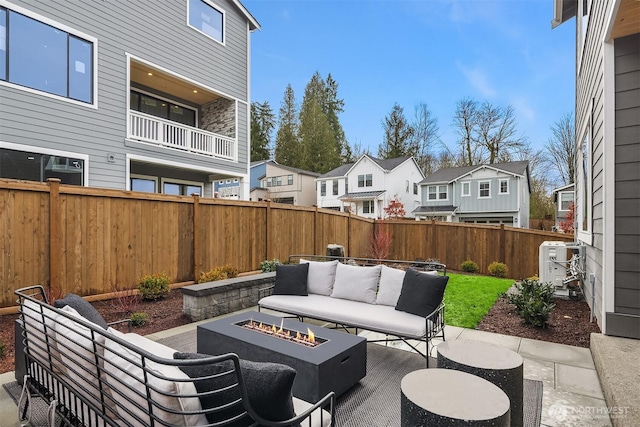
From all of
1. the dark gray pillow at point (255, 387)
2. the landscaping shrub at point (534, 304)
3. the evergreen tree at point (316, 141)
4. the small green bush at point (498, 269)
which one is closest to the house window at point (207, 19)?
the landscaping shrub at point (534, 304)

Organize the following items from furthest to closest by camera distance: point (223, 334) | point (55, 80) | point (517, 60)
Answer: point (517, 60), point (55, 80), point (223, 334)

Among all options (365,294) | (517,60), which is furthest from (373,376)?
(517,60)

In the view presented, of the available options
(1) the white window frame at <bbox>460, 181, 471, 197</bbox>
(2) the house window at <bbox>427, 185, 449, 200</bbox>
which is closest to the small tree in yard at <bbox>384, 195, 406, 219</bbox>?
(2) the house window at <bbox>427, 185, 449, 200</bbox>

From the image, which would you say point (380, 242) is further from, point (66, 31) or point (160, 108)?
point (66, 31)

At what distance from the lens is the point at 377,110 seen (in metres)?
33.9

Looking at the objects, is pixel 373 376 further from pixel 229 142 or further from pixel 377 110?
pixel 377 110

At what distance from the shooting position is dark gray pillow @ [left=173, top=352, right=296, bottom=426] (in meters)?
1.50

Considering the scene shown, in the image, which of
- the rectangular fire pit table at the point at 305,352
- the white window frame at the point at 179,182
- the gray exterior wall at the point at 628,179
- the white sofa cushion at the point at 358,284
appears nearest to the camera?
the rectangular fire pit table at the point at 305,352

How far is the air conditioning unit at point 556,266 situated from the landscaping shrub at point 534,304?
1198 millimetres

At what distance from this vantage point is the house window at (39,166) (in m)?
6.83

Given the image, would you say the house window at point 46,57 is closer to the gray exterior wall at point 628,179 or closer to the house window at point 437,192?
the gray exterior wall at point 628,179

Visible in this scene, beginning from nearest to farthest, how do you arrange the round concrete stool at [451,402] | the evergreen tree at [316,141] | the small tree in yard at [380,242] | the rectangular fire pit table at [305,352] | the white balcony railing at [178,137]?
1. the round concrete stool at [451,402]
2. the rectangular fire pit table at [305,352]
3. the white balcony railing at [178,137]
4. the small tree in yard at [380,242]
5. the evergreen tree at [316,141]

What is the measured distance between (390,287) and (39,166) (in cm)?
786

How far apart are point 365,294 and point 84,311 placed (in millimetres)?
3129
